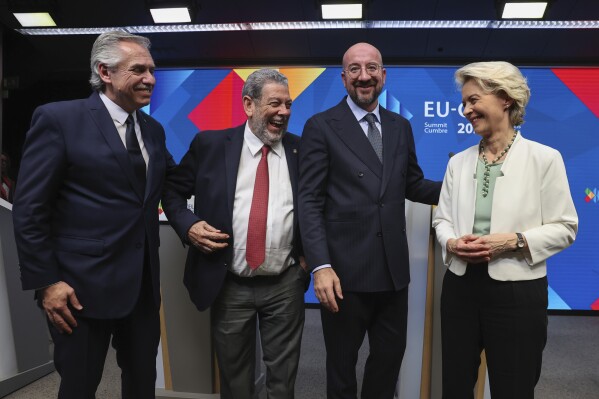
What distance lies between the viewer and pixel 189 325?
7.25 ft

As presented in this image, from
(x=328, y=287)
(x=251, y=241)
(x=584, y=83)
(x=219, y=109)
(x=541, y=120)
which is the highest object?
(x=584, y=83)

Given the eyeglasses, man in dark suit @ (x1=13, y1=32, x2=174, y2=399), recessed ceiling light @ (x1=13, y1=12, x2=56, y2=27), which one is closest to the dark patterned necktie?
the eyeglasses

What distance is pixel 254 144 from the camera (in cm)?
177

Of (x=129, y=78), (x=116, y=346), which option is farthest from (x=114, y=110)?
(x=116, y=346)

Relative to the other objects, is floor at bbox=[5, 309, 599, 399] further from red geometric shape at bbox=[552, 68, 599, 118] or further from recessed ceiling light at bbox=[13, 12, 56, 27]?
recessed ceiling light at bbox=[13, 12, 56, 27]

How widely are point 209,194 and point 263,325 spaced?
1.83 feet

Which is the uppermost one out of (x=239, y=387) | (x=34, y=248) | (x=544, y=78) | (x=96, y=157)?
(x=544, y=78)

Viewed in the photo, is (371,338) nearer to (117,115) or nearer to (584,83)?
(117,115)

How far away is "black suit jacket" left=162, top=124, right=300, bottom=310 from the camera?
1690 mm

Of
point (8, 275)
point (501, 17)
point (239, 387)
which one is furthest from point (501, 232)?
point (501, 17)

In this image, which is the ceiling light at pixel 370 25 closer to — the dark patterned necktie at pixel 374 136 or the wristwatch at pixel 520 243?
the dark patterned necktie at pixel 374 136

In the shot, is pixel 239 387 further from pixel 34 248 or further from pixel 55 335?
pixel 34 248

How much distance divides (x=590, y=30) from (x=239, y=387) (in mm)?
4473

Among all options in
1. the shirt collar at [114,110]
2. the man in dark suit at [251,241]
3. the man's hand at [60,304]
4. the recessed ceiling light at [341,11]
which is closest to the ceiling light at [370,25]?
the recessed ceiling light at [341,11]
